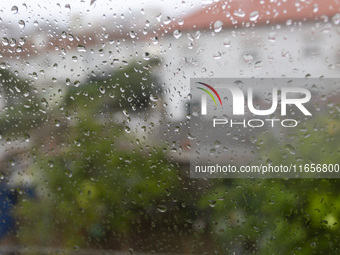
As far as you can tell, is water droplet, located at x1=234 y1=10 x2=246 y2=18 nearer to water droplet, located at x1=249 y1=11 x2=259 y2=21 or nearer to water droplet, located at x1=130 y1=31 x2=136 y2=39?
water droplet, located at x1=249 y1=11 x2=259 y2=21

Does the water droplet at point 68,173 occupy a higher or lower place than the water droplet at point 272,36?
lower

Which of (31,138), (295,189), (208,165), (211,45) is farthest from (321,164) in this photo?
(31,138)

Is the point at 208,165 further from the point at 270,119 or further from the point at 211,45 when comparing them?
the point at 211,45

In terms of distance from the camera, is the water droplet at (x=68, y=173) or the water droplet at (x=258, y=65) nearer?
the water droplet at (x=258, y=65)

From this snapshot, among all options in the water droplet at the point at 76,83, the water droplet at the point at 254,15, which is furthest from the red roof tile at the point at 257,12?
the water droplet at the point at 76,83

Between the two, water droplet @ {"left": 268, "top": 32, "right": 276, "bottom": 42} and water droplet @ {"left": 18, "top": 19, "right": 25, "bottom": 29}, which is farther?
water droplet @ {"left": 18, "top": 19, "right": 25, "bottom": 29}

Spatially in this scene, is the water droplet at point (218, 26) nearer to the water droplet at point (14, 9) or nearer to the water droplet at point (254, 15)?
the water droplet at point (254, 15)

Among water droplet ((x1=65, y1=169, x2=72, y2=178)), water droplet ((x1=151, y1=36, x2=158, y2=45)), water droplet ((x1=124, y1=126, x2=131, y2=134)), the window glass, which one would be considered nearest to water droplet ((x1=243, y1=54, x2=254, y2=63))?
the window glass

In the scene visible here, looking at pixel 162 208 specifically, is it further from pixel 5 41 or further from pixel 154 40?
pixel 5 41

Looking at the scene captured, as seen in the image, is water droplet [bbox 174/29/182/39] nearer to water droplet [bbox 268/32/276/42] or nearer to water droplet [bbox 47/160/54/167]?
water droplet [bbox 268/32/276/42]

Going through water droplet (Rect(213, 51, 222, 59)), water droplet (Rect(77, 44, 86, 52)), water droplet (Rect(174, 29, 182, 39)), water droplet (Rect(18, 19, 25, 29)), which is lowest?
water droplet (Rect(213, 51, 222, 59))

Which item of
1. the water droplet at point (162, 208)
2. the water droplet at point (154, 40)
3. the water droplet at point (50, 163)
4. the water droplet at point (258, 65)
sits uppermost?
the water droplet at point (154, 40)

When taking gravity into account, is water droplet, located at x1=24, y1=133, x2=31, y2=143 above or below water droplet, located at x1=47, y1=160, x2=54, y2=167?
above

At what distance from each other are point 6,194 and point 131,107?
0.46m
